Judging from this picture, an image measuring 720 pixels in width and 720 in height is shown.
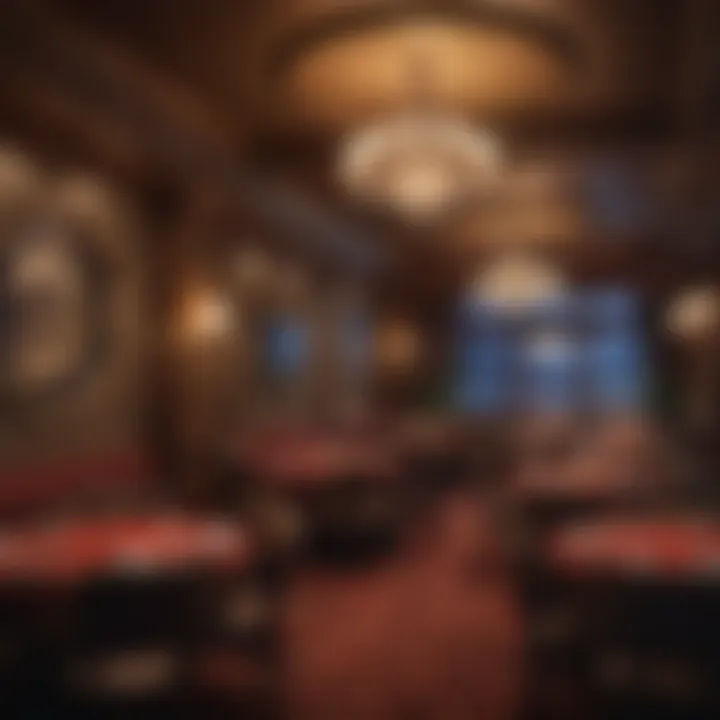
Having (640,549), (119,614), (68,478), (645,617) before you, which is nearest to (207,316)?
(68,478)

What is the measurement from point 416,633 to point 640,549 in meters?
1.24

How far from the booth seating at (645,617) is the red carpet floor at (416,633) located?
0.46m

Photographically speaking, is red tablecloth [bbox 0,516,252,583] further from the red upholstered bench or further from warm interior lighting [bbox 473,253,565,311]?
warm interior lighting [bbox 473,253,565,311]

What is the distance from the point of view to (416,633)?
3109 millimetres

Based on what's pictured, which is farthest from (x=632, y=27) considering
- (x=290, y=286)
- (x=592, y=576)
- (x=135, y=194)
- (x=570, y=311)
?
(x=135, y=194)

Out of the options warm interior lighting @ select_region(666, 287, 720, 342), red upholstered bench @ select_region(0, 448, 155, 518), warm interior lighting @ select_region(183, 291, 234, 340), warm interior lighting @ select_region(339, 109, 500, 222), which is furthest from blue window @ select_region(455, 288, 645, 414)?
red upholstered bench @ select_region(0, 448, 155, 518)

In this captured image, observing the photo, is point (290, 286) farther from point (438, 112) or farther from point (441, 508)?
point (441, 508)

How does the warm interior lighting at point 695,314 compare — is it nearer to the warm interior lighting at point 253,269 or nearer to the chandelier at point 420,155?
the chandelier at point 420,155

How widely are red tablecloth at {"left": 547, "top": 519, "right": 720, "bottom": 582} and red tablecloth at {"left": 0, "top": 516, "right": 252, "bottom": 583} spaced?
884mm

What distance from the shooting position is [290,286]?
319cm

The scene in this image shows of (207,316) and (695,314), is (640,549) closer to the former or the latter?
(695,314)

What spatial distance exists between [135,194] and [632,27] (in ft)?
6.92

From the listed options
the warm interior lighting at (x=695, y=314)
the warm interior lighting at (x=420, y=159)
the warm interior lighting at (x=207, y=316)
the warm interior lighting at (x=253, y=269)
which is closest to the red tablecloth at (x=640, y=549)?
the warm interior lighting at (x=695, y=314)

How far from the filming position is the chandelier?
109 inches
